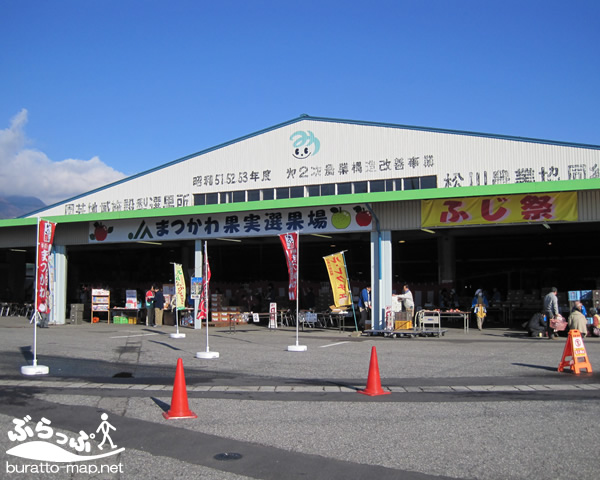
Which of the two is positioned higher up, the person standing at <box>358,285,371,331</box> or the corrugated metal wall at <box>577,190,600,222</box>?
the corrugated metal wall at <box>577,190,600,222</box>

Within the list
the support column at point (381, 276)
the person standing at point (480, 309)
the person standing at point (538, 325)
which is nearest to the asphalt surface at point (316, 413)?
the person standing at point (538, 325)

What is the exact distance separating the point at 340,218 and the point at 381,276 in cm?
265

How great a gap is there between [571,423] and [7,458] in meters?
6.39

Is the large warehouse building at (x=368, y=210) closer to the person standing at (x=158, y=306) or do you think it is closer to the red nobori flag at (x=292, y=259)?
the person standing at (x=158, y=306)

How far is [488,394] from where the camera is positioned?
941cm

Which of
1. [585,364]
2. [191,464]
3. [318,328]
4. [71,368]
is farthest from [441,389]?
[318,328]

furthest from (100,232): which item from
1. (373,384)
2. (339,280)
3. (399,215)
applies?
(373,384)

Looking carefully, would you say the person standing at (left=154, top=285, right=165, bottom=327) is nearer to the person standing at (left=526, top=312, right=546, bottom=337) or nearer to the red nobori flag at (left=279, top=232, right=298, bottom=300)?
the red nobori flag at (left=279, top=232, right=298, bottom=300)

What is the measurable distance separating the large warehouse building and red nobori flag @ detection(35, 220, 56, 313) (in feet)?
34.6

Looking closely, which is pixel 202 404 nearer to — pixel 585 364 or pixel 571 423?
pixel 571 423

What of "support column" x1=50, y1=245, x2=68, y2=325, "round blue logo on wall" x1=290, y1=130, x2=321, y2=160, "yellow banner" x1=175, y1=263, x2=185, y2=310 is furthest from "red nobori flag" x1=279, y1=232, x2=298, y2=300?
"support column" x1=50, y1=245, x2=68, y2=325

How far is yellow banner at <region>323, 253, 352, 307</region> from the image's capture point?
20141 mm

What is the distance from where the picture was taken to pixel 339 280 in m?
20.2

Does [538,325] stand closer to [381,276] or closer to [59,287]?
[381,276]
